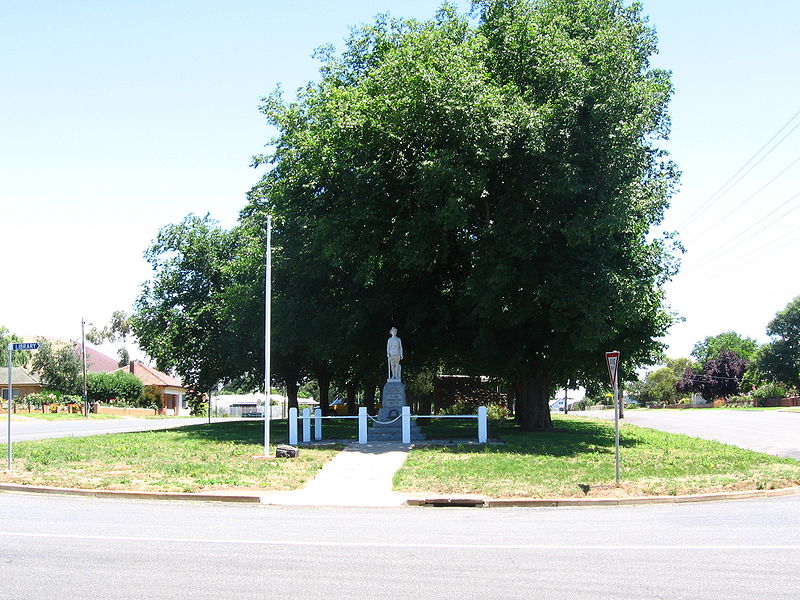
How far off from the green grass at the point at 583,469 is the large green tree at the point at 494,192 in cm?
414

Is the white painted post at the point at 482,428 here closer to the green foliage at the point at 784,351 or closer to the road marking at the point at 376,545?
the road marking at the point at 376,545

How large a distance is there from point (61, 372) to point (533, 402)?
51471mm

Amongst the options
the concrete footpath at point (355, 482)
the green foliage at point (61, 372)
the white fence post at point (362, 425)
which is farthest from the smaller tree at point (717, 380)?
the concrete footpath at point (355, 482)

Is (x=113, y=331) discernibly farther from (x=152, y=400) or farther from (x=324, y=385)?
(x=324, y=385)

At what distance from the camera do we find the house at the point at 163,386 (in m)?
84.1

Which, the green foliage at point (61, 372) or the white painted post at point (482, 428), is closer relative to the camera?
the white painted post at point (482, 428)

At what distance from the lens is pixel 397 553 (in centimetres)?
884

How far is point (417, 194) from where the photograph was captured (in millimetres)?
25797

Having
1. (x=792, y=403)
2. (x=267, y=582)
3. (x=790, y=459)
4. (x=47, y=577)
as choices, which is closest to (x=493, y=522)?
(x=267, y=582)

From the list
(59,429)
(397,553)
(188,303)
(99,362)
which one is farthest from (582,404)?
(397,553)

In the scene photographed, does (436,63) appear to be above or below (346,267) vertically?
above

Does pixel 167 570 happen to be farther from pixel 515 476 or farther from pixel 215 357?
pixel 215 357

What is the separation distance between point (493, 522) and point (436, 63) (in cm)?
1736

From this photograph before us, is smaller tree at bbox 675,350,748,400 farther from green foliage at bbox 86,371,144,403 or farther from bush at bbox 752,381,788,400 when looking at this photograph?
green foliage at bbox 86,371,144,403
